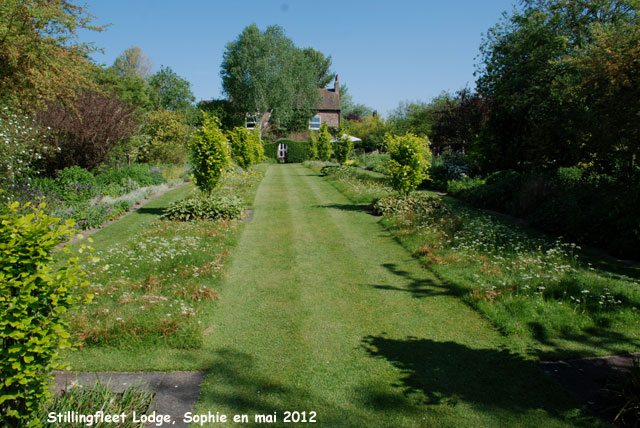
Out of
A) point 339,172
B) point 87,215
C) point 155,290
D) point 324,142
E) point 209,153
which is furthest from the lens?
point 324,142

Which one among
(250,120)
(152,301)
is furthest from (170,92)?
(152,301)

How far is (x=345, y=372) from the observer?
14.7 feet

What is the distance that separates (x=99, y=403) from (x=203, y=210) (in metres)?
8.64

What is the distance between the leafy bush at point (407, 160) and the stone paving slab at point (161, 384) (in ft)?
32.5

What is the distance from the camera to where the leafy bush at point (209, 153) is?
484 inches

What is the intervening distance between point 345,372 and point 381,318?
150cm

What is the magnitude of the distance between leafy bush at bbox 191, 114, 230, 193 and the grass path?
472cm

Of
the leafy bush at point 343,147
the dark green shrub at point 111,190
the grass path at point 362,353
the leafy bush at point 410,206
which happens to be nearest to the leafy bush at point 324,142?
the leafy bush at point 343,147

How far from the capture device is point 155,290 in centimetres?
627

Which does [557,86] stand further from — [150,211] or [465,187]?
[150,211]

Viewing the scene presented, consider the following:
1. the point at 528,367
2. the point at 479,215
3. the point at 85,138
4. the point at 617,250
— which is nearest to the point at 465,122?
the point at 479,215

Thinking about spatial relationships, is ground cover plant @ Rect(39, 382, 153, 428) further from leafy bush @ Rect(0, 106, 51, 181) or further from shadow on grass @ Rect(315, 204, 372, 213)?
shadow on grass @ Rect(315, 204, 372, 213)

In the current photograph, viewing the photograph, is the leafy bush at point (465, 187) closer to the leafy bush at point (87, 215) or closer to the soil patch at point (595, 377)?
the soil patch at point (595, 377)

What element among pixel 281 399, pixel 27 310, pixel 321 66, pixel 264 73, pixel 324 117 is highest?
pixel 321 66
